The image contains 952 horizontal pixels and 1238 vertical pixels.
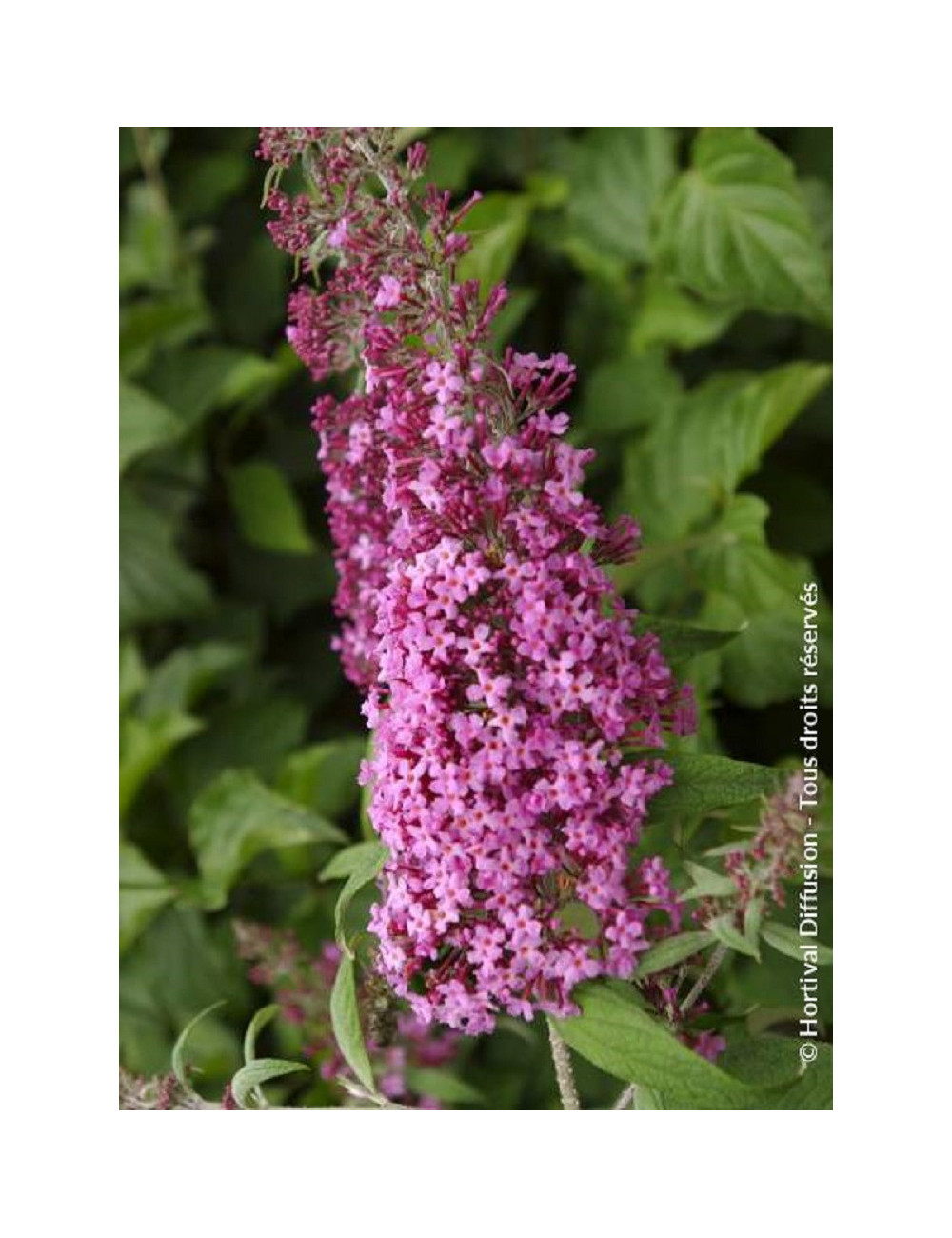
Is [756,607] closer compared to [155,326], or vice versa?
[756,607]

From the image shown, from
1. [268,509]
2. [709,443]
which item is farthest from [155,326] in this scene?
[709,443]

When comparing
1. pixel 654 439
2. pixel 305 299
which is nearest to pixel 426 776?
pixel 305 299

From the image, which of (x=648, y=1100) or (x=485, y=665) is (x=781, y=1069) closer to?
(x=648, y=1100)

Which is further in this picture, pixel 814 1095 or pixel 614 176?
pixel 614 176

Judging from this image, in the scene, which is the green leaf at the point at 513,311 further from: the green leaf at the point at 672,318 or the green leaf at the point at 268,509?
the green leaf at the point at 268,509


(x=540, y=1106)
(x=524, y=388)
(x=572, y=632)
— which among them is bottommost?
(x=540, y=1106)
